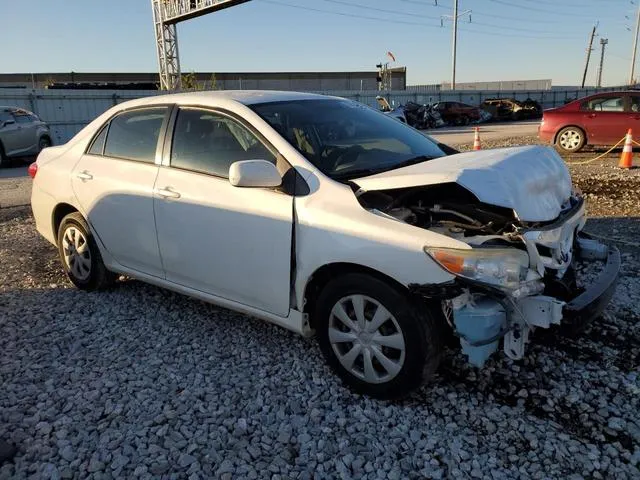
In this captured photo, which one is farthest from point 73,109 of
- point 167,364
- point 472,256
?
point 472,256

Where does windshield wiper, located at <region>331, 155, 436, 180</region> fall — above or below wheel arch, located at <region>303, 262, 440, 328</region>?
above

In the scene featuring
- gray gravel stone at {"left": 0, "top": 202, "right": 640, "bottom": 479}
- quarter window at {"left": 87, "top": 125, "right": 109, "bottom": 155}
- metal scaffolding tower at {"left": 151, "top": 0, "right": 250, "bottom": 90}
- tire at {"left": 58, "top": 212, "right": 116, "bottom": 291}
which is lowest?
gray gravel stone at {"left": 0, "top": 202, "right": 640, "bottom": 479}

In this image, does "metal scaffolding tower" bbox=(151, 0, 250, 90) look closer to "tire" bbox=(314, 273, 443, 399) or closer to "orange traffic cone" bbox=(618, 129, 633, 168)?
"orange traffic cone" bbox=(618, 129, 633, 168)

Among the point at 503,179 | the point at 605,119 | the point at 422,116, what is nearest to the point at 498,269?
the point at 503,179

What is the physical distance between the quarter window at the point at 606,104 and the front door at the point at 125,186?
40.4 feet

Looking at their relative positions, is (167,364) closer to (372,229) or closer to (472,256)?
(372,229)

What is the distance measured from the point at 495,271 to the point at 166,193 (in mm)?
2277

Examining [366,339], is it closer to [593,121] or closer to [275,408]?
[275,408]

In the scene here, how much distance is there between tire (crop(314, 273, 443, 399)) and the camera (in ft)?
9.26

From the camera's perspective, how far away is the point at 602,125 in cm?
1311

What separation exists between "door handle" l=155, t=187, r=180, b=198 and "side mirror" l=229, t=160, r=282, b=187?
0.72 meters

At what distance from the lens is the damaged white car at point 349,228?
2771 millimetres

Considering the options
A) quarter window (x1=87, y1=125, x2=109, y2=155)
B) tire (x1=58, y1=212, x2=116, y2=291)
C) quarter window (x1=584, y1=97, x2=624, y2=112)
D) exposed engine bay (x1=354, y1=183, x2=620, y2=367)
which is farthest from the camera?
quarter window (x1=584, y1=97, x2=624, y2=112)

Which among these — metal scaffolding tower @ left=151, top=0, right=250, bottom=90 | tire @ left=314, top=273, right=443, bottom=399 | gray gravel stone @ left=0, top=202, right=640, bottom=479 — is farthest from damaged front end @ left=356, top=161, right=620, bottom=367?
metal scaffolding tower @ left=151, top=0, right=250, bottom=90
